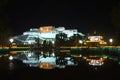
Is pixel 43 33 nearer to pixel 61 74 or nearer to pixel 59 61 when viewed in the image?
pixel 59 61

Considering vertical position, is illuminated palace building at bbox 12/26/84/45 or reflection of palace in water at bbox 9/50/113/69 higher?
illuminated palace building at bbox 12/26/84/45

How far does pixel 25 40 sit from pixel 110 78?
143099 mm

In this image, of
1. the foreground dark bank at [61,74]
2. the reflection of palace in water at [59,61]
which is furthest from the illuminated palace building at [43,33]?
the foreground dark bank at [61,74]

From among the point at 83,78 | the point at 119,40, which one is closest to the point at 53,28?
the point at 119,40

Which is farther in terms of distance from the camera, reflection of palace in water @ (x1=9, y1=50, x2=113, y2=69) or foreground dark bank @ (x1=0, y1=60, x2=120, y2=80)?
reflection of palace in water @ (x1=9, y1=50, x2=113, y2=69)

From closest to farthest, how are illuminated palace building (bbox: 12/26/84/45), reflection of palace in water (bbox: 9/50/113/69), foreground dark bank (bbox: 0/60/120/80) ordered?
1. foreground dark bank (bbox: 0/60/120/80)
2. reflection of palace in water (bbox: 9/50/113/69)
3. illuminated palace building (bbox: 12/26/84/45)

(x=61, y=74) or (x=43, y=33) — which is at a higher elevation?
(x=43, y=33)

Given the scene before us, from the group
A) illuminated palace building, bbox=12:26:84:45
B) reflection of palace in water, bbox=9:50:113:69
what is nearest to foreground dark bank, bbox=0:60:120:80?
reflection of palace in water, bbox=9:50:113:69

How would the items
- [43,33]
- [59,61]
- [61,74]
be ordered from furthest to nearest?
[43,33] < [59,61] < [61,74]

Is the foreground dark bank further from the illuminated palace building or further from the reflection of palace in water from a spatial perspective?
the illuminated palace building

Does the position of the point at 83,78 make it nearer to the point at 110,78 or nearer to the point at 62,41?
the point at 110,78

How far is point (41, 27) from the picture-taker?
168m

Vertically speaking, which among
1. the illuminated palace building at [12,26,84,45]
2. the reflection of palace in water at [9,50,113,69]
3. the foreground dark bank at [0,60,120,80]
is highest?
the illuminated palace building at [12,26,84,45]

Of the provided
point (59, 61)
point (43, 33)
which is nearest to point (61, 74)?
point (59, 61)
